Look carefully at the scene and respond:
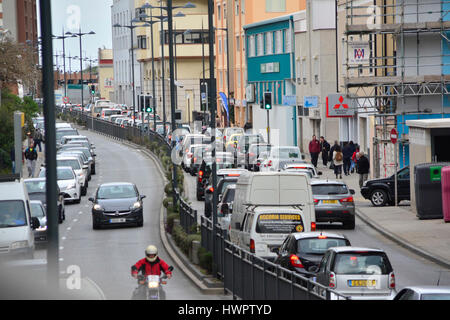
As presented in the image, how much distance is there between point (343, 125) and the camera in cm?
5972

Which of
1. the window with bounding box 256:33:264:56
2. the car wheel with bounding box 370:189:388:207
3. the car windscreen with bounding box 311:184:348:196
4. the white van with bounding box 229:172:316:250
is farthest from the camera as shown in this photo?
the window with bounding box 256:33:264:56

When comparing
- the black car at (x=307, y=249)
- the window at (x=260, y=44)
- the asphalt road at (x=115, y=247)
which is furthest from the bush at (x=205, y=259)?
the window at (x=260, y=44)

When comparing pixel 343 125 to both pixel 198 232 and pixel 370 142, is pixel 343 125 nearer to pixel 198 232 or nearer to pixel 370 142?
pixel 370 142

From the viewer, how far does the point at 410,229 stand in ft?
101

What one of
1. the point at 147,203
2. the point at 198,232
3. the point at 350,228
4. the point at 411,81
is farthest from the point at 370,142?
the point at 198,232

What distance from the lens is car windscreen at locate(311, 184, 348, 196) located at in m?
31.6

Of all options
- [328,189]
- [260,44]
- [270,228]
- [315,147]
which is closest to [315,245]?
[270,228]

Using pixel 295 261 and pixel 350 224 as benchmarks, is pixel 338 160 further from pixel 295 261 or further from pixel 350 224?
pixel 295 261

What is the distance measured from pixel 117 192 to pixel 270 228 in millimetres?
13332

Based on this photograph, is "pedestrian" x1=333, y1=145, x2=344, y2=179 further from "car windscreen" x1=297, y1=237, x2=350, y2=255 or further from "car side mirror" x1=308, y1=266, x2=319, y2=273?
"car side mirror" x1=308, y1=266, x2=319, y2=273

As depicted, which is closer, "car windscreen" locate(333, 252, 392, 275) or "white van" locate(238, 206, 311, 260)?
"car windscreen" locate(333, 252, 392, 275)

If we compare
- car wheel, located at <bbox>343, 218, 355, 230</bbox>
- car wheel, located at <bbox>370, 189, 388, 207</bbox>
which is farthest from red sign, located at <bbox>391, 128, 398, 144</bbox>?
car wheel, located at <bbox>343, 218, 355, 230</bbox>

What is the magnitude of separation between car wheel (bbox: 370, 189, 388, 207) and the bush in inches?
596

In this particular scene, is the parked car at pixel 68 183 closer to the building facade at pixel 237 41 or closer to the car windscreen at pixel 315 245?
the car windscreen at pixel 315 245
